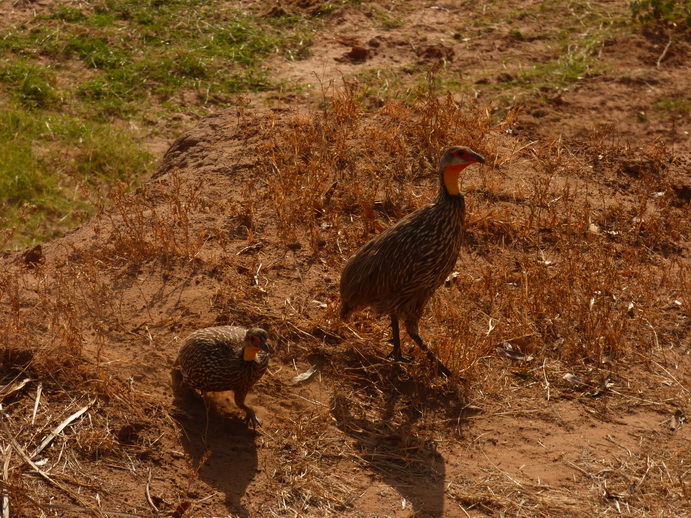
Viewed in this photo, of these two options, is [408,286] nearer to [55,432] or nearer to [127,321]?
[127,321]

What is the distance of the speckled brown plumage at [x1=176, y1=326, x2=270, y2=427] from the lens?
5258mm

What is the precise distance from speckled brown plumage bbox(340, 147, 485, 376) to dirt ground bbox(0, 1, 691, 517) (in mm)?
453

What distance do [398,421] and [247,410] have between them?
38.7 inches

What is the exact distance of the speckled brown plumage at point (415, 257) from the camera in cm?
582

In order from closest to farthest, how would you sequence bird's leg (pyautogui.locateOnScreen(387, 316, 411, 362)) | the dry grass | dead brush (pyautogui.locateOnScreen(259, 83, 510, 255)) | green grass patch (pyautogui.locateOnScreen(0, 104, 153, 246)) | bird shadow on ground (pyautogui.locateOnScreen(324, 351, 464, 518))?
the dry grass, bird shadow on ground (pyautogui.locateOnScreen(324, 351, 464, 518)), bird's leg (pyautogui.locateOnScreen(387, 316, 411, 362)), dead brush (pyautogui.locateOnScreen(259, 83, 510, 255)), green grass patch (pyautogui.locateOnScreen(0, 104, 153, 246))

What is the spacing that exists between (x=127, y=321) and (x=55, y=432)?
1.34m

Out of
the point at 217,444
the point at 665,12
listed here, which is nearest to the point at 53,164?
the point at 217,444

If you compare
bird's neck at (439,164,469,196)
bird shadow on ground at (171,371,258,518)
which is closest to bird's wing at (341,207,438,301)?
bird's neck at (439,164,469,196)

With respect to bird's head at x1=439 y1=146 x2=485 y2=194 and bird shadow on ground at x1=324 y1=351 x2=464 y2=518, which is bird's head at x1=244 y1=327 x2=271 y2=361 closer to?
bird shadow on ground at x1=324 y1=351 x2=464 y2=518

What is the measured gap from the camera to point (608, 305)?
6570mm

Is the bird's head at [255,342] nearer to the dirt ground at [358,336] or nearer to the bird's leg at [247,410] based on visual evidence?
the bird's leg at [247,410]

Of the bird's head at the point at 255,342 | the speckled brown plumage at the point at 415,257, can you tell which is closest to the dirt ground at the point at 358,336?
the speckled brown plumage at the point at 415,257

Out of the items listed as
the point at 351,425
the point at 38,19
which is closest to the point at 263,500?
the point at 351,425

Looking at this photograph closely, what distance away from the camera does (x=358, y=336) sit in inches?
252
